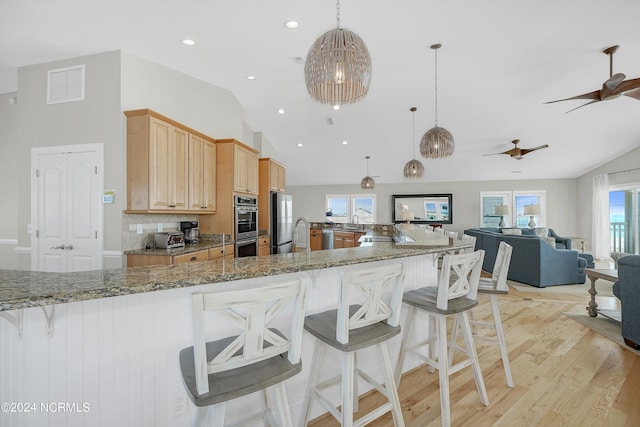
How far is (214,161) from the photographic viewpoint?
435 cm

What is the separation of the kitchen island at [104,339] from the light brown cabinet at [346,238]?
4735 millimetres

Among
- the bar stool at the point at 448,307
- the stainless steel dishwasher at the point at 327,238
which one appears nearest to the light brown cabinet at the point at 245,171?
the stainless steel dishwasher at the point at 327,238

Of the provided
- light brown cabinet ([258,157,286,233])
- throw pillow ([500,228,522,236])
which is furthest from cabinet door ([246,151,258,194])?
throw pillow ([500,228,522,236])

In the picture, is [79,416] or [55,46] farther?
[55,46]

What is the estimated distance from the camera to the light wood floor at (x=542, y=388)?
6.19ft

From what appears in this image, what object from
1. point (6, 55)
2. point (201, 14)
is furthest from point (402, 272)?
point (6, 55)

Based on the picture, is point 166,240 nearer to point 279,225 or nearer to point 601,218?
point 279,225

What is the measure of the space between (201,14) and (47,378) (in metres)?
2.91

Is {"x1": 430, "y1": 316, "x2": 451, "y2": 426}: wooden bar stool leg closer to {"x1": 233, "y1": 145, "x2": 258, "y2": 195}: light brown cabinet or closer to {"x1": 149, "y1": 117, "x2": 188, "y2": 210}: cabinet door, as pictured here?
{"x1": 149, "y1": 117, "x2": 188, "y2": 210}: cabinet door

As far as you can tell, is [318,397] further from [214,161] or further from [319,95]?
[214,161]

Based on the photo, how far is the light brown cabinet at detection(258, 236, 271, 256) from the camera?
5119mm

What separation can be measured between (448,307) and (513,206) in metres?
8.89

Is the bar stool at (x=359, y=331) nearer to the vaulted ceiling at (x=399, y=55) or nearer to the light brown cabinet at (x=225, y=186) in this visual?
the vaulted ceiling at (x=399, y=55)

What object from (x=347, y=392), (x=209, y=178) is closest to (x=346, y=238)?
(x=209, y=178)
